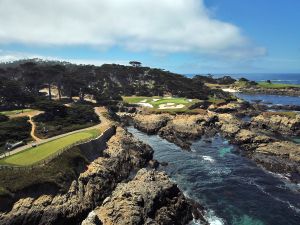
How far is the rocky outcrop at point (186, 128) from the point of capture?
7744 cm

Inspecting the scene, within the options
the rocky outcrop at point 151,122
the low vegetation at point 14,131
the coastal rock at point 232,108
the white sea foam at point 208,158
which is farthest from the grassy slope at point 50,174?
the coastal rock at point 232,108

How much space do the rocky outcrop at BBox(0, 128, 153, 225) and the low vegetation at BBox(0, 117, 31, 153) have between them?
531 inches

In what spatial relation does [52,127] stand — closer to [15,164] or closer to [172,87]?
[15,164]

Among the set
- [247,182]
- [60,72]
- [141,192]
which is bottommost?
[247,182]

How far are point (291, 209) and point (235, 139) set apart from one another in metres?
33.8

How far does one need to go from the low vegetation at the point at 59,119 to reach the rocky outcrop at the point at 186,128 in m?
17.1

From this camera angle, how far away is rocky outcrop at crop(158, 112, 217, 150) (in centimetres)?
7744

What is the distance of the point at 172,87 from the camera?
14875 centimetres

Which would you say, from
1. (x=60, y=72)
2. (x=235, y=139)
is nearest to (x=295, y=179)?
(x=235, y=139)

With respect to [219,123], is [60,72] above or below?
above

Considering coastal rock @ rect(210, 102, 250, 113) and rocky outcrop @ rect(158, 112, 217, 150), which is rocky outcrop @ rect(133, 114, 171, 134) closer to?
rocky outcrop @ rect(158, 112, 217, 150)

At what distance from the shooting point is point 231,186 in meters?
50.5

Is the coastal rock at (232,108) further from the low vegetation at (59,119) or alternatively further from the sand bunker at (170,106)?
the low vegetation at (59,119)

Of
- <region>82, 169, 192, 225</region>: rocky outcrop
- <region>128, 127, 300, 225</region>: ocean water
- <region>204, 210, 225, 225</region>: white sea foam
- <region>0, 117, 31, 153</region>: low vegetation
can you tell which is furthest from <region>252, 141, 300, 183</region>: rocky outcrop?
<region>0, 117, 31, 153</region>: low vegetation
